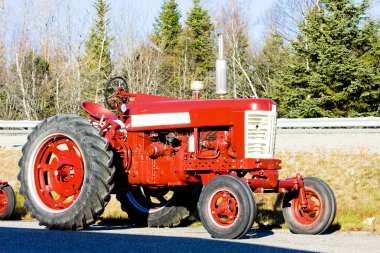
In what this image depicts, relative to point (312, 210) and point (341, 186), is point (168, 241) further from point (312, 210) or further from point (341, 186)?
point (341, 186)

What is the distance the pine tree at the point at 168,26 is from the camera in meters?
64.3

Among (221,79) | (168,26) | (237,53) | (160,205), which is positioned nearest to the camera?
(221,79)

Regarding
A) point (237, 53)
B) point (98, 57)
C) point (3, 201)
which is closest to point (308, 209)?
point (3, 201)

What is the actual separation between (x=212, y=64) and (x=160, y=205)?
46322 millimetres

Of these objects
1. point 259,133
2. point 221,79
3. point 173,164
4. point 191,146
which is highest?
point 221,79

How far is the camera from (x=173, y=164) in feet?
32.5

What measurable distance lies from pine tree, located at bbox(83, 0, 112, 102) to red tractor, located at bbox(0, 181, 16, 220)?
31.9 metres

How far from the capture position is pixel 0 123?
27531 mm

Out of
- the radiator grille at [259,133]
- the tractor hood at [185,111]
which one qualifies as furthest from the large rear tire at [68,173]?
the radiator grille at [259,133]

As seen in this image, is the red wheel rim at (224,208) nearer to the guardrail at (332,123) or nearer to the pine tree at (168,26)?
the guardrail at (332,123)

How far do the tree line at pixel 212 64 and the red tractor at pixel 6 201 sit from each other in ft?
58.7

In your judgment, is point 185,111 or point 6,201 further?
point 6,201

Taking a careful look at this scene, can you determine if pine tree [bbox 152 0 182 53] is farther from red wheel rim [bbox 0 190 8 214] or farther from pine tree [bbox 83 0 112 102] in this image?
red wheel rim [bbox 0 190 8 214]

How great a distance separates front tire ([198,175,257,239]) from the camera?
8.46 metres
